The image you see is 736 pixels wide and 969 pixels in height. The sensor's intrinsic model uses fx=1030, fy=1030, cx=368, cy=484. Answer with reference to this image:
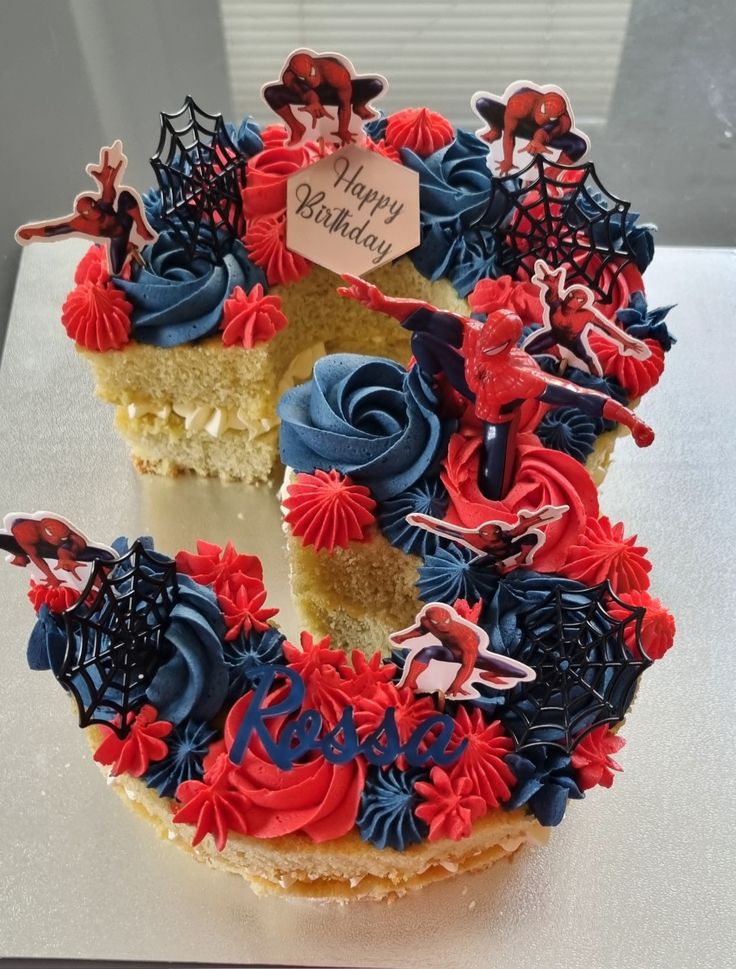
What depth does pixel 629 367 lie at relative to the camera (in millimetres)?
3174

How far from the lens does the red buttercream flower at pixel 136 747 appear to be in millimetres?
2432

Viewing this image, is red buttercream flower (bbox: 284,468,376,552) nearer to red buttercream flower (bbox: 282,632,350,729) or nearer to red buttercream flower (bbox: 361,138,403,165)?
red buttercream flower (bbox: 282,632,350,729)

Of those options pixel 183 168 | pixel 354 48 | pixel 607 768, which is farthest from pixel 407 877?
pixel 354 48

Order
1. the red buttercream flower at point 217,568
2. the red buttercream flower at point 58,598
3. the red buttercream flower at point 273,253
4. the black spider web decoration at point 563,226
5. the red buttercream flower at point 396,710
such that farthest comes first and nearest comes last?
1. the red buttercream flower at point 273,253
2. the black spider web decoration at point 563,226
3. the red buttercream flower at point 217,568
4. the red buttercream flower at point 58,598
5. the red buttercream flower at point 396,710

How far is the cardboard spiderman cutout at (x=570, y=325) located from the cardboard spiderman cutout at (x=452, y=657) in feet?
3.35

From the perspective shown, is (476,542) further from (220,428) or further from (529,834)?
(220,428)

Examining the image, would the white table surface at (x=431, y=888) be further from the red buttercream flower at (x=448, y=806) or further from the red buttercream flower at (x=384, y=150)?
the red buttercream flower at (x=384, y=150)

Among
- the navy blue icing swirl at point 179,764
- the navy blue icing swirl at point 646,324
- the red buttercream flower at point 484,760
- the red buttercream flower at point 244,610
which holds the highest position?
the navy blue icing swirl at point 646,324

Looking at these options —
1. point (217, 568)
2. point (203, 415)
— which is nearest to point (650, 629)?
point (217, 568)

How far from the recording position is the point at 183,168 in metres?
3.43

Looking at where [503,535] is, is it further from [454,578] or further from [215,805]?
[215,805]

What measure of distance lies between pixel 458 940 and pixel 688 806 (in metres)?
0.79

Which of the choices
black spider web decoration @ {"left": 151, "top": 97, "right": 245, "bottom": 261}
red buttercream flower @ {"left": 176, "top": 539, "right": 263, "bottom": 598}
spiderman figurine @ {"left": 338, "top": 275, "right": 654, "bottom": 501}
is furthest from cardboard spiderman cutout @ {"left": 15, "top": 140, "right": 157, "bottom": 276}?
red buttercream flower @ {"left": 176, "top": 539, "right": 263, "bottom": 598}

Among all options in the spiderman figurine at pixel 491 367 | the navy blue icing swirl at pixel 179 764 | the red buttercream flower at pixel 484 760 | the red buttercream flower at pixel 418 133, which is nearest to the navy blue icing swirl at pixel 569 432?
the spiderman figurine at pixel 491 367
